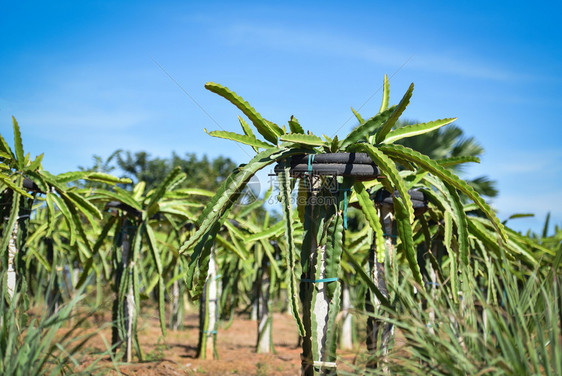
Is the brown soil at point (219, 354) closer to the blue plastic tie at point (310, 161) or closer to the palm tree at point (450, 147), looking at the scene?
the blue plastic tie at point (310, 161)

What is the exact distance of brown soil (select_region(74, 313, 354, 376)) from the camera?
577cm

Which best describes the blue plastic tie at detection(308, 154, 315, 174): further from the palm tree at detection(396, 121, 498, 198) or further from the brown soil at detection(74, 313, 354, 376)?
the palm tree at detection(396, 121, 498, 198)

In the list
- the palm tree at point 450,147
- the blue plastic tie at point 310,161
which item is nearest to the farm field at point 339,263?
the blue plastic tie at point 310,161

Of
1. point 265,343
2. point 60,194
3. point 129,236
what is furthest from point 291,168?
point 265,343

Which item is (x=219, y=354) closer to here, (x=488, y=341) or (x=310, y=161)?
(x=310, y=161)

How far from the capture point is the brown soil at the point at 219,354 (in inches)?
227

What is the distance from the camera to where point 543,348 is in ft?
6.71

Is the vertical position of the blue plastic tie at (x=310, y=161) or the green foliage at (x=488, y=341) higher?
the blue plastic tie at (x=310, y=161)

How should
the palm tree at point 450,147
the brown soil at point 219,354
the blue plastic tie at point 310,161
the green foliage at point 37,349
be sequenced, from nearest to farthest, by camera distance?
the green foliage at point 37,349, the blue plastic tie at point 310,161, the brown soil at point 219,354, the palm tree at point 450,147

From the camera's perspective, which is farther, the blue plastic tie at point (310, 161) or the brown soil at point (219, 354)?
the brown soil at point (219, 354)

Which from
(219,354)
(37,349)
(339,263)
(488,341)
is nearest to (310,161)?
(339,263)

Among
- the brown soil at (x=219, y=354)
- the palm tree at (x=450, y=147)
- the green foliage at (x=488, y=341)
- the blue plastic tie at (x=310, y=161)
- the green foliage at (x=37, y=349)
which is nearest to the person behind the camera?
the green foliage at (x=488, y=341)

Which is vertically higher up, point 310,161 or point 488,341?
point 310,161

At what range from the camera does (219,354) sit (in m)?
9.12
